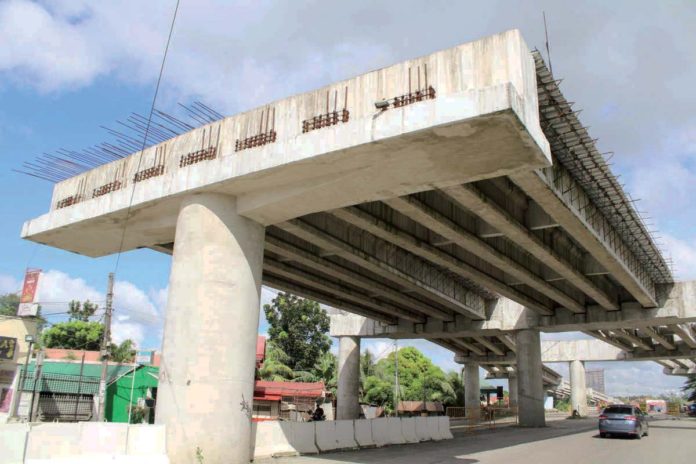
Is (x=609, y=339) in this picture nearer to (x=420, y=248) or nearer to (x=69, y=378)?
(x=420, y=248)

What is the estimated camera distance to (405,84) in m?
12.8

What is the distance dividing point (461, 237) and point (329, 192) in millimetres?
7568

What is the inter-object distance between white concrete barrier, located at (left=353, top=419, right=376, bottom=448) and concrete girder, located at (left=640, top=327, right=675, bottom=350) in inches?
1131

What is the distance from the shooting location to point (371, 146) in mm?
12188

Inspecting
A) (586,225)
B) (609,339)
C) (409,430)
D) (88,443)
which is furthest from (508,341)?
(88,443)

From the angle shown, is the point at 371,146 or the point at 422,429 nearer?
the point at 371,146

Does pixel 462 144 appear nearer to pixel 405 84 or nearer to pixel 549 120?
pixel 405 84

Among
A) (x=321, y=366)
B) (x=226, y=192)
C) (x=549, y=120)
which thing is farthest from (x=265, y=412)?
(x=549, y=120)

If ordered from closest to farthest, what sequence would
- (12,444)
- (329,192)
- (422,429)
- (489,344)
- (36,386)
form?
(12,444) < (329,192) < (422,429) < (36,386) < (489,344)

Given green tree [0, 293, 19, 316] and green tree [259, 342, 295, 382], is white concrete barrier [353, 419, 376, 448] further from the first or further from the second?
green tree [0, 293, 19, 316]

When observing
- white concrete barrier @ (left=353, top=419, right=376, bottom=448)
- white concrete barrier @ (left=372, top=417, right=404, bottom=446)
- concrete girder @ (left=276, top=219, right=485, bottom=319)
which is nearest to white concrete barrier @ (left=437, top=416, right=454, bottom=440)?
white concrete barrier @ (left=372, top=417, right=404, bottom=446)

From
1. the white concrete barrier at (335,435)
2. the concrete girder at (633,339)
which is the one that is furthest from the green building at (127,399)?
the concrete girder at (633,339)

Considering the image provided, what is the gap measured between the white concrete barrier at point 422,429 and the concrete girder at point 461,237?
7.33m

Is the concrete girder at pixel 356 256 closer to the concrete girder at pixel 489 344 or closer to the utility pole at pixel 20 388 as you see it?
the utility pole at pixel 20 388
